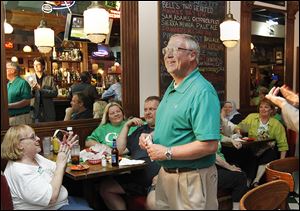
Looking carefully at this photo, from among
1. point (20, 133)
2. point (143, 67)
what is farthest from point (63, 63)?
point (20, 133)

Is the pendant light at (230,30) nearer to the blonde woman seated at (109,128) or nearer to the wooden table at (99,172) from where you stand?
the blonde woman seated at (109,128)

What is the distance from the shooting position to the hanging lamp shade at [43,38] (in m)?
3.23

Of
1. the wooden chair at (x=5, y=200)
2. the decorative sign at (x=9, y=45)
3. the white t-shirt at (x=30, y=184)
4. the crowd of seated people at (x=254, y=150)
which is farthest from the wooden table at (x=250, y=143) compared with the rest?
the wooden chair at (x=5, y=200)

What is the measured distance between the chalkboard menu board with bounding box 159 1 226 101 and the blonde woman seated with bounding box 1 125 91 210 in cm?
243

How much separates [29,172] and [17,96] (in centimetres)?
154

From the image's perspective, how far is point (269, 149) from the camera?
3645 mm

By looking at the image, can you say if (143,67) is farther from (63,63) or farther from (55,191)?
(55,191)

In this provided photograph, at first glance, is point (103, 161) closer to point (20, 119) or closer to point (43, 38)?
point (20, 119)

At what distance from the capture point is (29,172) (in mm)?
1835

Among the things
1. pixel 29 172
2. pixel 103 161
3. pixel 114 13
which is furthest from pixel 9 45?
pixel 29 172

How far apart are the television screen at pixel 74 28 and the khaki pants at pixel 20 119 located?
34.2 inches

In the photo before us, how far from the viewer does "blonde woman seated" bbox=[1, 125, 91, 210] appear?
1700 mm

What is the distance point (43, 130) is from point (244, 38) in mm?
3181

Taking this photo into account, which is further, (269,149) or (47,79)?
(269,149)
